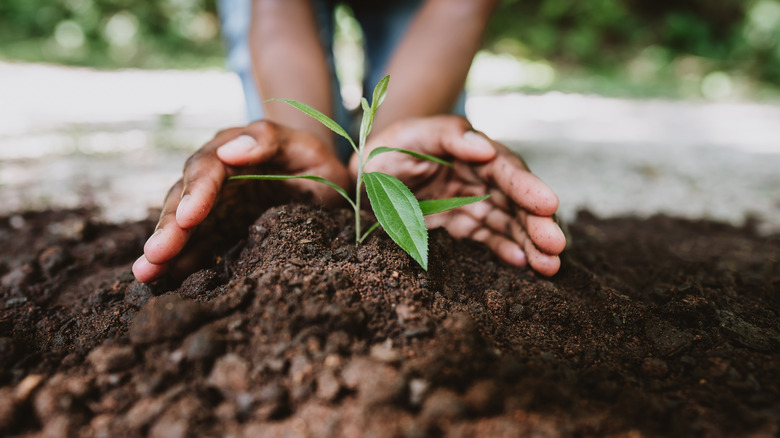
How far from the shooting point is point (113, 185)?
2967 millimetres

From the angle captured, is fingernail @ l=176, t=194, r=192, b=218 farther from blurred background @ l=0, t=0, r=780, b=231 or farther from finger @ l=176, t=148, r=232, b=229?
blurred background @ l=0, t=0, r=780, b=231

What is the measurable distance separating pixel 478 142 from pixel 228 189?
34.3 inches

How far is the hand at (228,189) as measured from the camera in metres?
1.36

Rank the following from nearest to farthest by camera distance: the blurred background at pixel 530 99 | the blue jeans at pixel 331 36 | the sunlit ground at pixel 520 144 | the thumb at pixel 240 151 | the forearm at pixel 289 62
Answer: the thumb at pixel 240 151, the forearm at pixel 289 62, the sunlit ground at pixel 520 144, the blurred background at pixel 530 99, the blue jeans at pixel 331 36

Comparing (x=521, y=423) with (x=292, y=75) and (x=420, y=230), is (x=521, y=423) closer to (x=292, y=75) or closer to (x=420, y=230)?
(x=420, y=230)

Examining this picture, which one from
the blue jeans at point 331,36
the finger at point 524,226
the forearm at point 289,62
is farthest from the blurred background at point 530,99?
the finger at point 524,226

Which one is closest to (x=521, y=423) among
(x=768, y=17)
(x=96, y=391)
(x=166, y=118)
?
(x=96, y=391)

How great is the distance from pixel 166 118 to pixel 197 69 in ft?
21.0

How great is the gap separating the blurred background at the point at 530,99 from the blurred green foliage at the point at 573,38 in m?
0.03

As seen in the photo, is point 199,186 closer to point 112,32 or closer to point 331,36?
point 331,36

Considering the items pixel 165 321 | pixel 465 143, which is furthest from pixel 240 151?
pixel 465 143

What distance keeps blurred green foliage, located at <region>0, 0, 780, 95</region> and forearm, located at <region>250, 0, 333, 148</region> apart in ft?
23.4

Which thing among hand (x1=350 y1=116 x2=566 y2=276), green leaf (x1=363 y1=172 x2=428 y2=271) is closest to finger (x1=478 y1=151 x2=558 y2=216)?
hand (x1=350 y1=116 x2=566 y2=276)

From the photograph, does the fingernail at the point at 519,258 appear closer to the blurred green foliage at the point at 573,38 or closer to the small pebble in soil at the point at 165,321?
the small pebble in soil at the point at 165,321
